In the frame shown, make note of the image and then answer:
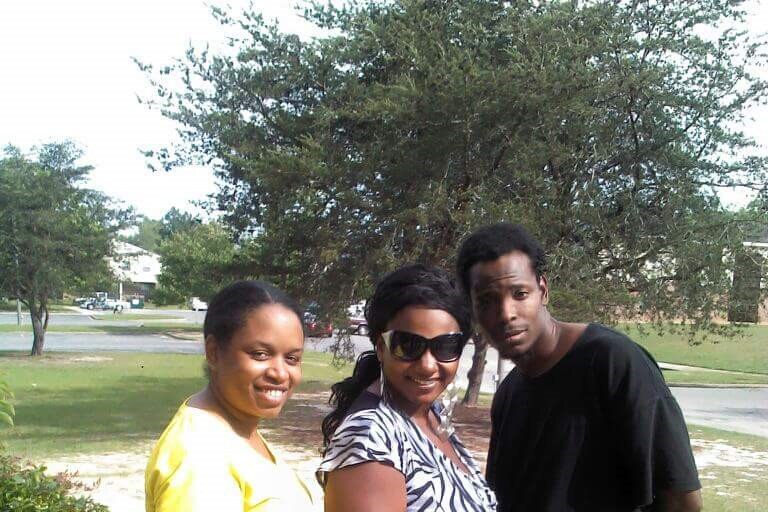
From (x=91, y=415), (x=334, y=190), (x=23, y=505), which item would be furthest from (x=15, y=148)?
(x=23, y=505)

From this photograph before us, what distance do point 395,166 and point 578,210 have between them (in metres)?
2.58

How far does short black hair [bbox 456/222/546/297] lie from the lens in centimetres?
244

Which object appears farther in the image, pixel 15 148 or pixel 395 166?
pixel 15 148

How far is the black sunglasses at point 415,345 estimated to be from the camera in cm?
204

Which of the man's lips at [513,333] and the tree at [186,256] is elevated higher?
the tree at [186,256]

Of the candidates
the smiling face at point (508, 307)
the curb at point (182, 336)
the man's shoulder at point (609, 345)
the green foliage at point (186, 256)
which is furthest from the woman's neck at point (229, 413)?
the green foliage at point (186, 256)

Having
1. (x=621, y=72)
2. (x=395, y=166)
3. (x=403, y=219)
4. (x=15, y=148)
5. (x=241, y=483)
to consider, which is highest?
(x=15, y=148)

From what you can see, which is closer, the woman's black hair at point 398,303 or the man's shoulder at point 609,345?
the woman's black hair at point 398,303

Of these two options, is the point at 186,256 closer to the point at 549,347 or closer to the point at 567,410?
the point at 549,347

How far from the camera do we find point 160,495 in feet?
5.24

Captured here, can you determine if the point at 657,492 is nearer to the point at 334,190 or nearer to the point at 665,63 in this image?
the point at 334,190

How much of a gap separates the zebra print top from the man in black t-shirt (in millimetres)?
353

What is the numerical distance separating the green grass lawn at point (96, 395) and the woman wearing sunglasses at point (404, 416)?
3814 millimetres

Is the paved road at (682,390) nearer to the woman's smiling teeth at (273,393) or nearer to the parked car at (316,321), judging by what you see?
the woman's smiling teeth at (273,393)
